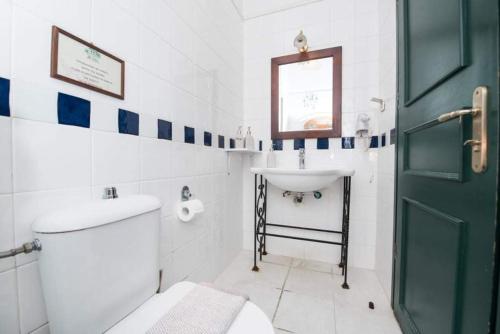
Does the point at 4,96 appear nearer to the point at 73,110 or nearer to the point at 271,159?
the point at 73,110

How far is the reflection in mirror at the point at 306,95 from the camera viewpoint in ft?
5.71

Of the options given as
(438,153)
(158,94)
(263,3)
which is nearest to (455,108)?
(438,153)

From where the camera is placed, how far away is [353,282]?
1482 mm

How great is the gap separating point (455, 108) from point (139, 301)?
1.19m

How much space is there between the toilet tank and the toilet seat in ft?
0.09

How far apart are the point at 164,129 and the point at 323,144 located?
124 centimetres

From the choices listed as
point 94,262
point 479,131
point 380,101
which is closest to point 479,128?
point 479,131

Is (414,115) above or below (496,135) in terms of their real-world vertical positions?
above

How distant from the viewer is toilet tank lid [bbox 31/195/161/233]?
1.65ft

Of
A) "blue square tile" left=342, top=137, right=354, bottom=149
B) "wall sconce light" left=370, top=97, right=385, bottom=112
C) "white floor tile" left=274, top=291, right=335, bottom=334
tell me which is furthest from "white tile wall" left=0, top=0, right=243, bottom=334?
"wall sconce light" left=370, top=97, right=385, bottom=112

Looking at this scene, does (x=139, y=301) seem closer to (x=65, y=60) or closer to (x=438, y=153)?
(x=65, y=60)

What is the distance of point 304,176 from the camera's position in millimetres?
1331

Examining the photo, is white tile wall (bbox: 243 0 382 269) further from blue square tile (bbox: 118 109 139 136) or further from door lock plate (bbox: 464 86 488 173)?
blue square tile (bbox: 118 109 139 136)

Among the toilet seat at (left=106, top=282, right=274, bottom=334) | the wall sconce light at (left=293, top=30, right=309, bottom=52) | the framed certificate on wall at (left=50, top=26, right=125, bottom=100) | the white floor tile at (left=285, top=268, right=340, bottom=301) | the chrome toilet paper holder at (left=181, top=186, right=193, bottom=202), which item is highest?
the wall sconce light at (left=293, top=30, right=309, bottom=52)
